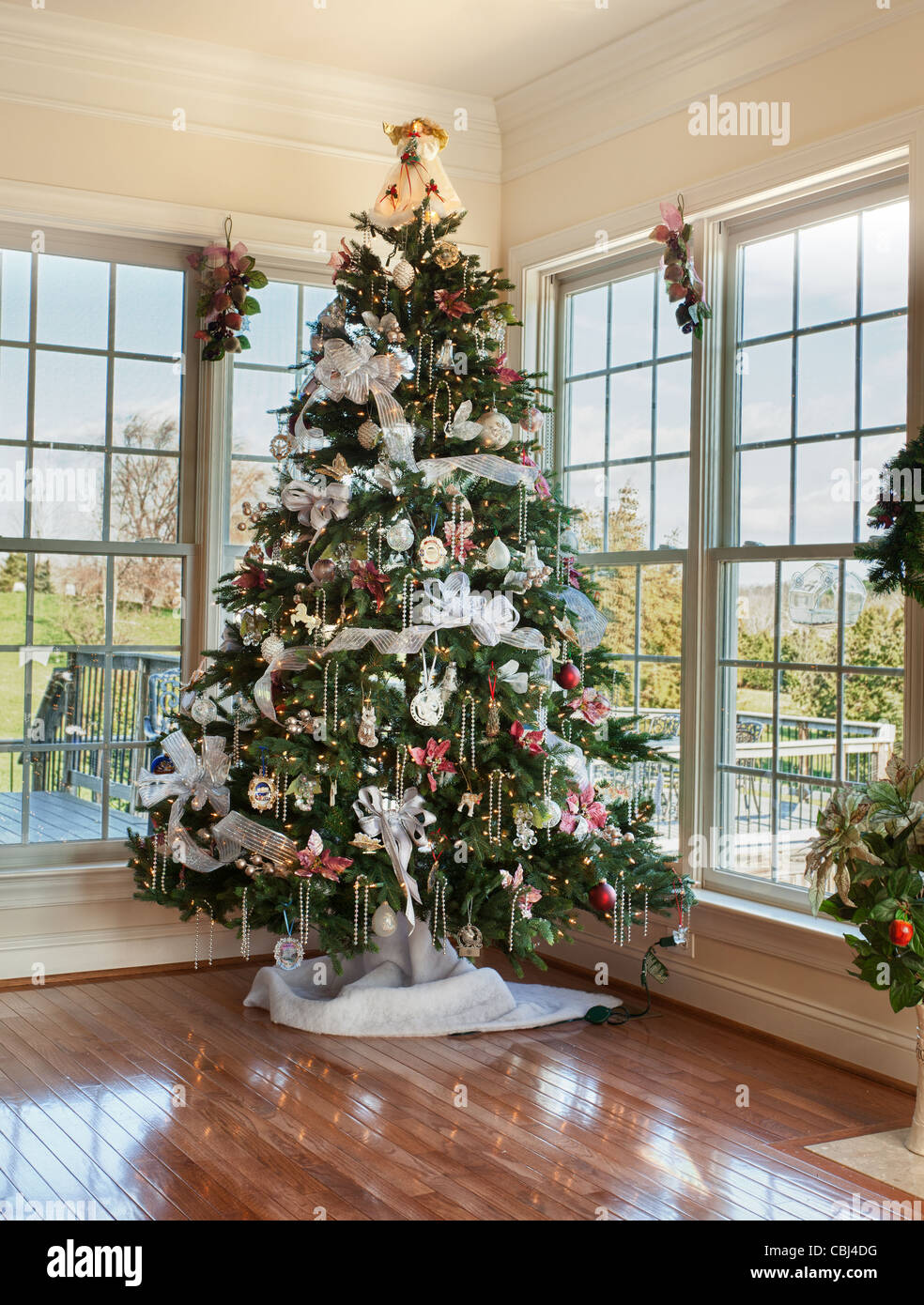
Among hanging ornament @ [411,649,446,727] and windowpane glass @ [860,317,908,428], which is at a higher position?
windowpane glass @ [860,317,908,428]

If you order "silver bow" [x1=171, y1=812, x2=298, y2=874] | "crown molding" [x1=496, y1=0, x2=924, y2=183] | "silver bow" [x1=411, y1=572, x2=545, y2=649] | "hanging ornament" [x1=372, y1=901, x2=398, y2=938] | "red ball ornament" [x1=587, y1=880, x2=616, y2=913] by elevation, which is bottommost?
"hanging ornament" [x1=372, y1=901, x2=398, y2=938]

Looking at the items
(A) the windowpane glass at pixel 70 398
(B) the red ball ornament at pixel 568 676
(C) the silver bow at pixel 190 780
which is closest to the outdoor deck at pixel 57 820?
(C) the silver bow at pixel 190 780

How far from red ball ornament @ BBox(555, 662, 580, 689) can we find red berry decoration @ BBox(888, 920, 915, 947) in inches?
52.2

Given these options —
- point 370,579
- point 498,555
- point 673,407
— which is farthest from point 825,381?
A: point 370,579

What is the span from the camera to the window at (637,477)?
14.8ft

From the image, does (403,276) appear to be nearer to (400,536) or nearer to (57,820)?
(400,536)

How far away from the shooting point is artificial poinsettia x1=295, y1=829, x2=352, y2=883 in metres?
3.76

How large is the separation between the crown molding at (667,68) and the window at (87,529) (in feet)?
4.99

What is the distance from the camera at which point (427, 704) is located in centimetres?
378

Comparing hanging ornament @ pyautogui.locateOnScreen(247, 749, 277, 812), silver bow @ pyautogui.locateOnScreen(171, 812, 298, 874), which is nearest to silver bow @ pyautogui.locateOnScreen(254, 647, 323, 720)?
hanging ornament @ pyautogui.locateOnScreen(247, 749, 277, 812)

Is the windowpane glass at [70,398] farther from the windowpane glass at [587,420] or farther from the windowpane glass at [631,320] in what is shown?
the windowpane glass at [631,320]

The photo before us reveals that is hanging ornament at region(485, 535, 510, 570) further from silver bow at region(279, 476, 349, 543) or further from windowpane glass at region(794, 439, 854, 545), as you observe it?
windowpane glass at region(794, 439, 854, 545)

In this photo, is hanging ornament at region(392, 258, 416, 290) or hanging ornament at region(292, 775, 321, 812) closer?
hanging ornament at region(292, 775, 321, 812)
